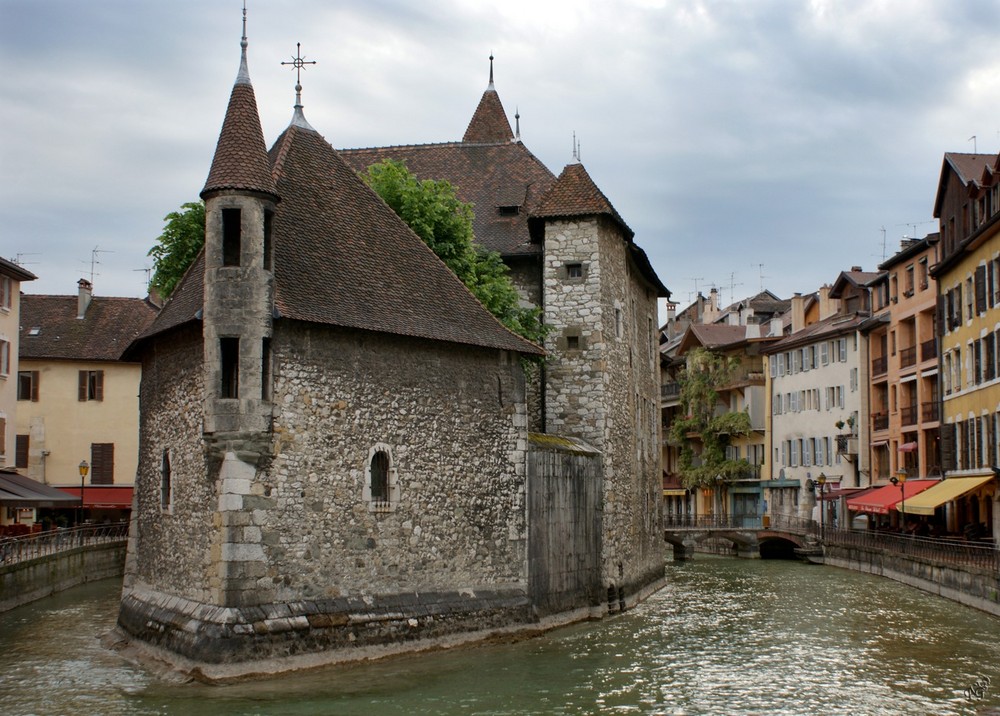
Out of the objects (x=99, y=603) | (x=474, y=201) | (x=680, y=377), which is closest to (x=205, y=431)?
(x=99, y=603)

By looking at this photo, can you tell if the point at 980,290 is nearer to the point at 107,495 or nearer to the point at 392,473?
the point at 392,473

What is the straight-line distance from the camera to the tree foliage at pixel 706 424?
2564 inches

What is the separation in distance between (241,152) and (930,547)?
22653 millimetres

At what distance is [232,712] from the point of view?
1664 centimetres

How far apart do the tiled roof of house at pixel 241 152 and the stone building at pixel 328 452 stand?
1.5 inches

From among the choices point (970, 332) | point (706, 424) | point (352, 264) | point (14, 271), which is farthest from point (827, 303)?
point (352, 264)

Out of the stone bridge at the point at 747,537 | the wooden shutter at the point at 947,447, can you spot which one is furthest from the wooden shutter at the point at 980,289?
the stone bridge at the point at 747,537

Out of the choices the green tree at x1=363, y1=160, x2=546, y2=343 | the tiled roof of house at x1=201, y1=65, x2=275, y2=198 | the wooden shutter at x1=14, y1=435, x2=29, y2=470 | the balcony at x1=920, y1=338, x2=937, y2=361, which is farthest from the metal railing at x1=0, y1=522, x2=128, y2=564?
the balcony at x1=920, y1=338, x2=937, y2=361

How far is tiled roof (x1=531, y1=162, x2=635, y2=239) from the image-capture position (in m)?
28.5

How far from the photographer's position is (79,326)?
158 ft

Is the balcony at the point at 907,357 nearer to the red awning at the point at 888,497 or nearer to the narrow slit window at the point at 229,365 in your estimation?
the red awning at the point at 888,497

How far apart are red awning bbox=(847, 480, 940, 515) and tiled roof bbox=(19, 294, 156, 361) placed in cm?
2693

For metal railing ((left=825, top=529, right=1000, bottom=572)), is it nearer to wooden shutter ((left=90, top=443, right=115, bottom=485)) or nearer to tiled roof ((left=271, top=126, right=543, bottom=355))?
tiled roof ((left=271, top=126, right=543, bottom=355))

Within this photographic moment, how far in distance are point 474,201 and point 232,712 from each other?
18.5 meters
